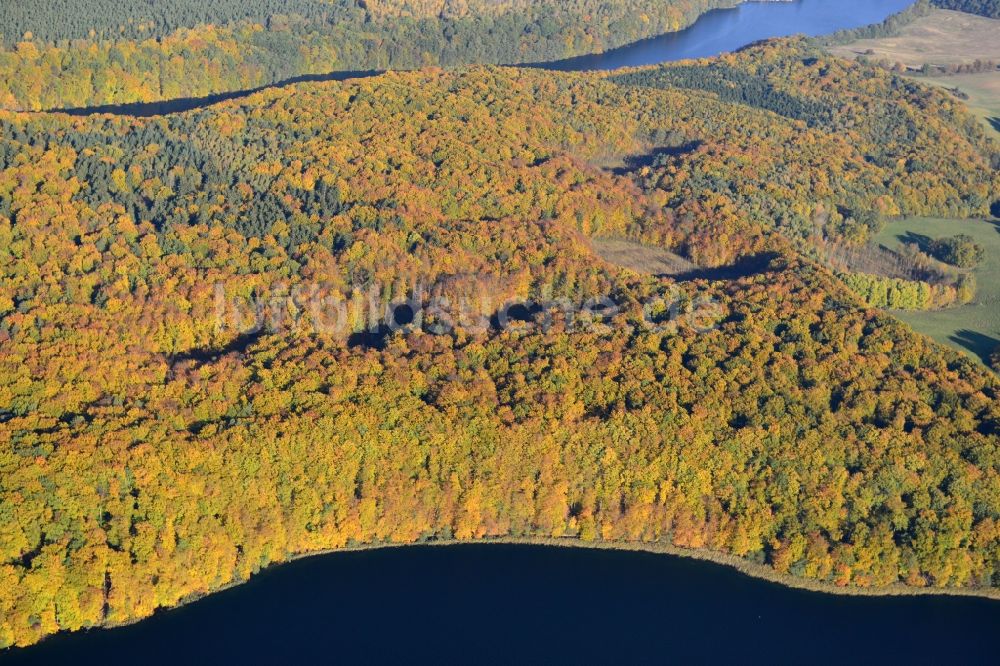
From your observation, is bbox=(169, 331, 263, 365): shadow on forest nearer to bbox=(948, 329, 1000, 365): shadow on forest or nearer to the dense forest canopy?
the dense forest canopy

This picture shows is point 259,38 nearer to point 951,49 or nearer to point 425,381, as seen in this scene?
point 425,381

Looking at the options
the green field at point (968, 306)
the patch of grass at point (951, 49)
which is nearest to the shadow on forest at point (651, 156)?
the green field at point (968, 306)

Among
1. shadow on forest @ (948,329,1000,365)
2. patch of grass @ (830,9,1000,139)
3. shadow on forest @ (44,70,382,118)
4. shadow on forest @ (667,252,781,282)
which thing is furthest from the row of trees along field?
shadow on forest @ (948,329,1000,365)

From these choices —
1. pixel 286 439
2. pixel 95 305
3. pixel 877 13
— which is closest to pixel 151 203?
pixel 95 305

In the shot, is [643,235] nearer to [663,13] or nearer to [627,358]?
[627,358]

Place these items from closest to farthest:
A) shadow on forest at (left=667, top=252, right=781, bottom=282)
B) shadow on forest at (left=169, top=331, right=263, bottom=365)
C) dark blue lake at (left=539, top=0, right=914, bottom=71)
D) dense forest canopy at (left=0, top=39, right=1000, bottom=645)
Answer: dense forest canopy at (left=0, top=39, right=1000, bottom=645), shadow on forest at (left=169, top=331, right=263, bottom=365), shadow on forest at (left=667, top=252, right=781, bottom=282), dark blue lake at (left=539, top=0, right=914, bottom=71)

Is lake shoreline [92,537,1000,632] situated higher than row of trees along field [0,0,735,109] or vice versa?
row of trees along field [0,0,735,109]

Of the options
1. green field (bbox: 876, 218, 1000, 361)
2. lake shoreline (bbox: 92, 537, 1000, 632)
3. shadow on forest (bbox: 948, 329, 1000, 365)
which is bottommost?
lake shoreline (bbox: 92, 537, 1000, 632)
